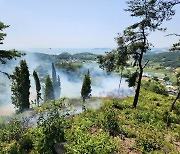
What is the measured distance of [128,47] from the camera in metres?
25.1

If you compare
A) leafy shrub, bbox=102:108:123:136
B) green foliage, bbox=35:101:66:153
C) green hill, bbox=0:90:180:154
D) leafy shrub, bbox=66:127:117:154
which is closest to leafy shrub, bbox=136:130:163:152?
green hill, bbox=0:90:180:154

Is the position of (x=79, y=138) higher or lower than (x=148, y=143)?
higher

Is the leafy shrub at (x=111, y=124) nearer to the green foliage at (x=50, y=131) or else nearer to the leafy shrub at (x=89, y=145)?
the leafy shrub at (x=89, y=145)

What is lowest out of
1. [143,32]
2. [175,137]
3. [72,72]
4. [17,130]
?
[72,72]

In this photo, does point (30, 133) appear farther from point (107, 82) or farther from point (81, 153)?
point (107, 82)

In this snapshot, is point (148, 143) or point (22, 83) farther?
point (22, 83)

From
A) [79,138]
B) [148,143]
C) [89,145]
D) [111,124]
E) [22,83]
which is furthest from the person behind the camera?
[22,83]

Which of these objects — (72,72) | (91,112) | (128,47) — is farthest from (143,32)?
(72,72)

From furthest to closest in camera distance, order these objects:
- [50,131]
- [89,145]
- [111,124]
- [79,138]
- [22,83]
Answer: [22,83], [111,124], [50,131], [79,138], [89,145]

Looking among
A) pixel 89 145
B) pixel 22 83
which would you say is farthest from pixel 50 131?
pixel 22 83

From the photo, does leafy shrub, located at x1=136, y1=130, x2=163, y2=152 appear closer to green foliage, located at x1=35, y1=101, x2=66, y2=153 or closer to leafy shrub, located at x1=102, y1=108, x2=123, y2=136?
leafy shrub, located at x1=102, y1=108, x2=123, y2=136

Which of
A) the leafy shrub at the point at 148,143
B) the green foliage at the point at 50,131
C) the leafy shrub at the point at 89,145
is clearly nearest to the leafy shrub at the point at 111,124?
the leafy shrub at the point at 148,143

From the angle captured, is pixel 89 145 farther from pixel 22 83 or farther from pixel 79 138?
pixel 22 83

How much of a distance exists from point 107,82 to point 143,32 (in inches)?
4382
